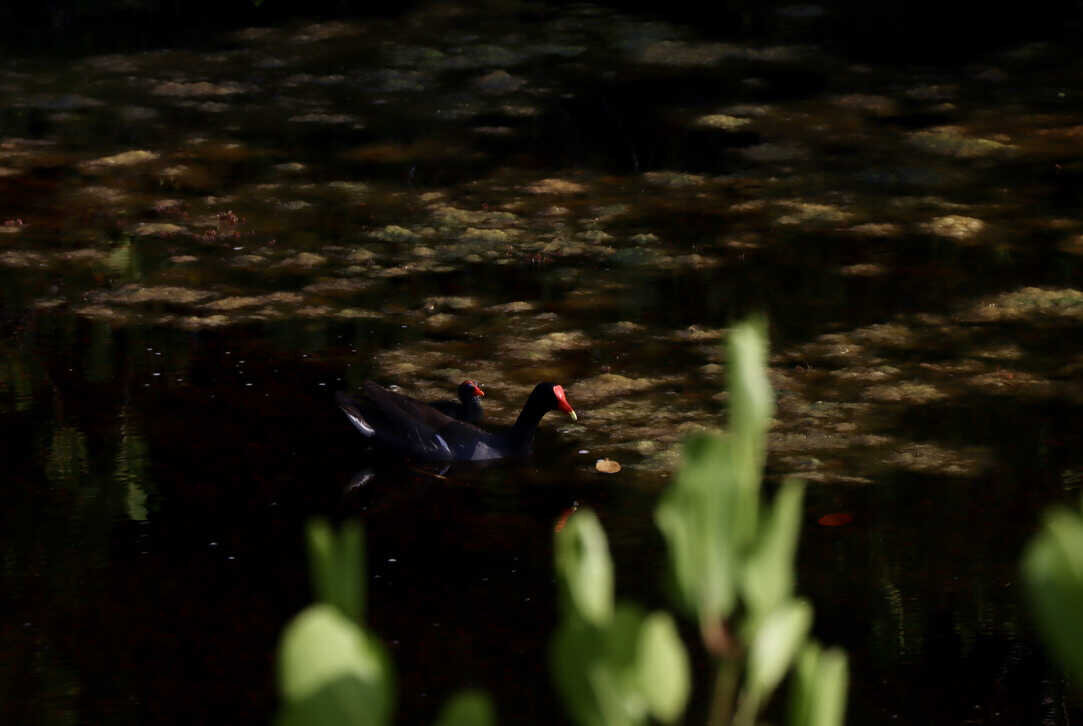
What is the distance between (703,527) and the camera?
63cm

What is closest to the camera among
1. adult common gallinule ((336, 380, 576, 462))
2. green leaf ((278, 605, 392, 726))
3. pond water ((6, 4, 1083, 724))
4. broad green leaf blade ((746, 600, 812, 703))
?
green leaf ((278, 605, 392, 726))

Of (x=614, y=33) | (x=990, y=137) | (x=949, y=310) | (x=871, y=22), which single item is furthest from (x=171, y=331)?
(x=871, y=22)

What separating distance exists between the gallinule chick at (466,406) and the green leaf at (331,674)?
4898 mm

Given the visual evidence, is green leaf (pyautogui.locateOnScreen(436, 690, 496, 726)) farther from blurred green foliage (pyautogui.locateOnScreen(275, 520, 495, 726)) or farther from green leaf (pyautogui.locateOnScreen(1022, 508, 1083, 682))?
green leaf (pyautogui.locateOnScreen(1022, 508, 1083, 682))

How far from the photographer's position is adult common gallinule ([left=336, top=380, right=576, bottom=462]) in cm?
529

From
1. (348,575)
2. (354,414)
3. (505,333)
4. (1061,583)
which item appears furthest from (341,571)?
(505,333)

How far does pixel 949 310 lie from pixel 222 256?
10.5 ft

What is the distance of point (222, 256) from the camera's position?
7266mm

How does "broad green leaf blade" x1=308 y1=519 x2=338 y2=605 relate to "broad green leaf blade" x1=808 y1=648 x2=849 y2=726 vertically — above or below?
above

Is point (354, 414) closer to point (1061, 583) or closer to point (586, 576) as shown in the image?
point (586, 576)

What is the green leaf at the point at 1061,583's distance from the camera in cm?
54

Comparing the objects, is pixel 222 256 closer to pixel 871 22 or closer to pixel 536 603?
pixel 536 603

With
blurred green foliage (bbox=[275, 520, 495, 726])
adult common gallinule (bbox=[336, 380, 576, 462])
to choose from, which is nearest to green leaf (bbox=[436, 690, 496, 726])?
blurred green foliage (bbox=[275, 520, 495, 726])

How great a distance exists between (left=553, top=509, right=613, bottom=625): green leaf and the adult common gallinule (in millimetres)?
4624
